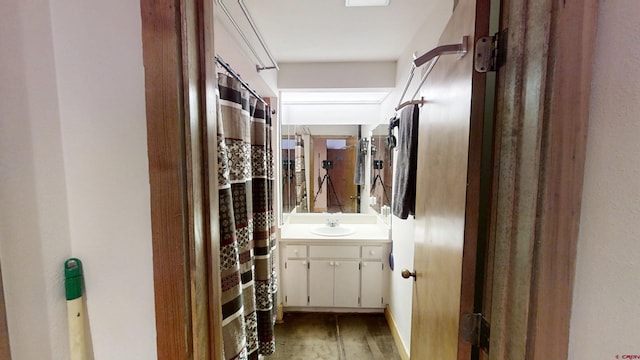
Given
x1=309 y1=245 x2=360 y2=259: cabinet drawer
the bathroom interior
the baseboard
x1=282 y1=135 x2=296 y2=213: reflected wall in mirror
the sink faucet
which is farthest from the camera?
the sink faucet

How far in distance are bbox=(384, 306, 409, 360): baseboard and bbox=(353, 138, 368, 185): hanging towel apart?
1.35 metres

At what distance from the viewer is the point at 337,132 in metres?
2.92

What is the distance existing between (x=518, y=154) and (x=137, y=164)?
0.85 metres

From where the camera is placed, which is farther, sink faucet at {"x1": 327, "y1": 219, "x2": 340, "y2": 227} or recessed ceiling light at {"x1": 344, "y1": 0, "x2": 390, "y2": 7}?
sink faucet at {"x1": 327, "y1": 219, "x2": 340, "y2": 227}

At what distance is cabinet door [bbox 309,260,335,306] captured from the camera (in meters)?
2.47

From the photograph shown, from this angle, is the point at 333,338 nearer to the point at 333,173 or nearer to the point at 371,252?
the point at 371,252

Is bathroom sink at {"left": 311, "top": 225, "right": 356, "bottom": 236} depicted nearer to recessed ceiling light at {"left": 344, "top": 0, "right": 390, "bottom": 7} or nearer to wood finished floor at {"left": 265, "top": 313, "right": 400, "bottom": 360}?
wood finished floor at {"left": 265, "top": 313, "right": 400, "bottom": 360}

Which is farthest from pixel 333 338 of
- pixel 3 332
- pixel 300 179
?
pixel 3 332

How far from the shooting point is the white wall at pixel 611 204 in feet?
1.56

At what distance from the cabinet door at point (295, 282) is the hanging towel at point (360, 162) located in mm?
1100

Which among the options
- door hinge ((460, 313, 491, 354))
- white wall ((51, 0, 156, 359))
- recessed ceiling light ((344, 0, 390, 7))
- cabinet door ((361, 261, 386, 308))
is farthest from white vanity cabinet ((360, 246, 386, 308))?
white wall ((51, 0, 156, 359))

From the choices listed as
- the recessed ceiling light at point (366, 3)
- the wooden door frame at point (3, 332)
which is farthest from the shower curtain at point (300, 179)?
the wooden door frame at point (3, 332)

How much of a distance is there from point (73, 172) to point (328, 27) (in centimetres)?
167

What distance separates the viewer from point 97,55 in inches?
21.3
